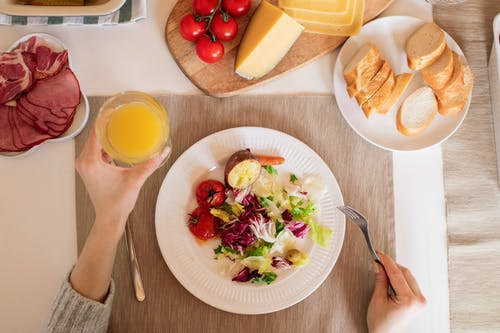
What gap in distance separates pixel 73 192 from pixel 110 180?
0.84 ft

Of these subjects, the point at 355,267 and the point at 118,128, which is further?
the point at 355,267

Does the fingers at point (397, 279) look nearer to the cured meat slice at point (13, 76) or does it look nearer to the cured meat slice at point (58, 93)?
the cured meat slice at point (58, 93)

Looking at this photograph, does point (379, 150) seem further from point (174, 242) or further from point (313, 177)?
point (174, 242)

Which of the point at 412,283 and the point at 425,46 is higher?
the point at 425,46

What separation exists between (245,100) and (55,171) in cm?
54

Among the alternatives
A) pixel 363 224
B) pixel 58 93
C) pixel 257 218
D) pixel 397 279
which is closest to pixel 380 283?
pixel 397 279

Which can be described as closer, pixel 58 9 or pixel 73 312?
pixel 73 312

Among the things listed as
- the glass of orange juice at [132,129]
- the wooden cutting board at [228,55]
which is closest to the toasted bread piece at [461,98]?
the wooden cutting board at [228,55]

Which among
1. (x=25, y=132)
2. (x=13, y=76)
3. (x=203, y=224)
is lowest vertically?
(x=203, y=224)

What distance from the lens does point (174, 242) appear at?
1.31 metres

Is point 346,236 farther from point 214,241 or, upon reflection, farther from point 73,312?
point 73,312

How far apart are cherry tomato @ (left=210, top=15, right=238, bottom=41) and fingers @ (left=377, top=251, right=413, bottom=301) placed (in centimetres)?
71

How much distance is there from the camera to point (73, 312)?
1.17m

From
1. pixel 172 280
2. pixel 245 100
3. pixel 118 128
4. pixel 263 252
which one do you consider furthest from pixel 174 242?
pixel 245 100
